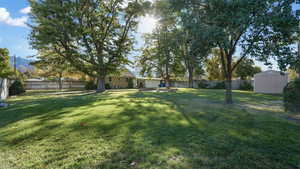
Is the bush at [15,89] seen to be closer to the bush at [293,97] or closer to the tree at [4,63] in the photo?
the tree at [4,63]

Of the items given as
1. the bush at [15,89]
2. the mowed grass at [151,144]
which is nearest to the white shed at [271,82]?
the mowed grass at [151,144]

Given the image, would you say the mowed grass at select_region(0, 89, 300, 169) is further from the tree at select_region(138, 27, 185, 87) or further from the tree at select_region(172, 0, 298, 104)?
the tree at select_region(138, 27, 185, 87)

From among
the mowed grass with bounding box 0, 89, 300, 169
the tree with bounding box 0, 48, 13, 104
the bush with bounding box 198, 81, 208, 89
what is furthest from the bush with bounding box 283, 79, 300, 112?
the tree with bounding box 0, 48, 13, 104

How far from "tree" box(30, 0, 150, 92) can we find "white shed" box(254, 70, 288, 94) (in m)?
14.6

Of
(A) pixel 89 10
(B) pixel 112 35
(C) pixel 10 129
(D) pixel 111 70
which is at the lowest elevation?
(C) pixel 10 129

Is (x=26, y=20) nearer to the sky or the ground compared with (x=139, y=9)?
nearer to the ground

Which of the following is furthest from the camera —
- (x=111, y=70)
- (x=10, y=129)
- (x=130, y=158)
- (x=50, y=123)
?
(x=111, y=70)

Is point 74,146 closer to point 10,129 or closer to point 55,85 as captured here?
point 10,129

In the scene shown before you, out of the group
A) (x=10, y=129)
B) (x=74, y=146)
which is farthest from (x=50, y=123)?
(x=74, y=146)

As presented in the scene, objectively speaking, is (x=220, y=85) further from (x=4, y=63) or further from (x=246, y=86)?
(x=4, y=63)

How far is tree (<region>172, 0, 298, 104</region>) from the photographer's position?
5.60 meters

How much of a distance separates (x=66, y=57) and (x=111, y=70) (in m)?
4.79

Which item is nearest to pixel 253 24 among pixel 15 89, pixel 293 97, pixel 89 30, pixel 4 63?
pixel 293 97

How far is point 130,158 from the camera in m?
2.43
